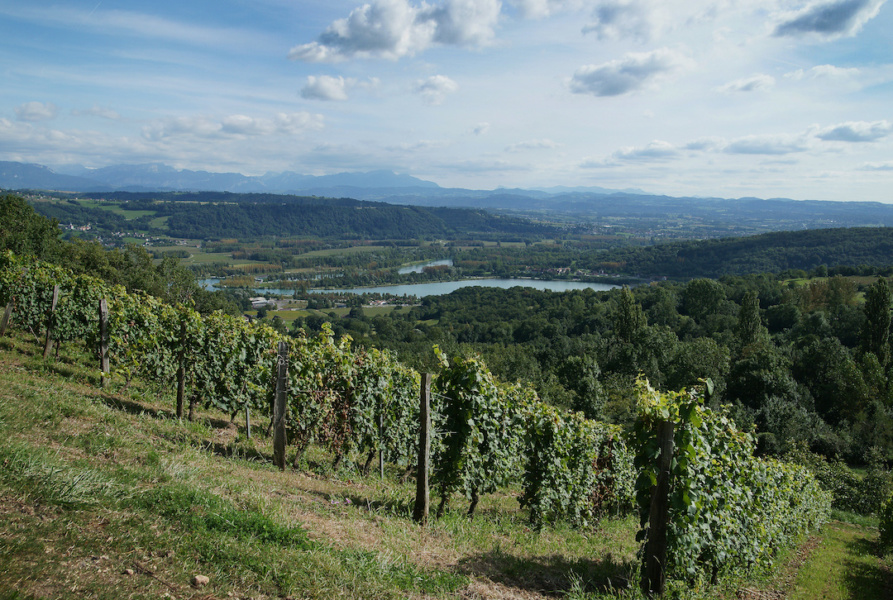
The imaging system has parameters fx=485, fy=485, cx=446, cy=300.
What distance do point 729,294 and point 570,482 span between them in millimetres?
82871

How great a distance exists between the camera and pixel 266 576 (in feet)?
13.2

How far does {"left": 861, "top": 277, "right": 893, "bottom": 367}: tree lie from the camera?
149ft

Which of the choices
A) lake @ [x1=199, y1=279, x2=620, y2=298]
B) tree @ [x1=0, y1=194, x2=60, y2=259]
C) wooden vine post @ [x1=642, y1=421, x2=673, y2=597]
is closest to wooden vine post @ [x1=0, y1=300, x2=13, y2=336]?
wooden vine post @ [x1=642, y1=421, x2=673, y2=597]

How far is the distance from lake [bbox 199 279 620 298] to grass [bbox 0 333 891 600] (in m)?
110

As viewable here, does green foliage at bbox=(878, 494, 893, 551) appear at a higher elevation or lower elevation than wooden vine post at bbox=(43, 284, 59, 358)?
lower

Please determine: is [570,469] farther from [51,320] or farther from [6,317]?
[6,317]

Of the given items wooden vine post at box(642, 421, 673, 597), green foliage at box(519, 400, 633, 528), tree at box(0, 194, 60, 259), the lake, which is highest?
tree at box(0, 194, 60, 259)

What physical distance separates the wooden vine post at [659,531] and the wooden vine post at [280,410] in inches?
231

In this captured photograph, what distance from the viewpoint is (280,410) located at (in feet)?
27.2

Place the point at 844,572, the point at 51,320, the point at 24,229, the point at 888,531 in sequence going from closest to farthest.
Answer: the point at 844,572 → the point at 51,320 → the point at 888,531 → the point at 24,229

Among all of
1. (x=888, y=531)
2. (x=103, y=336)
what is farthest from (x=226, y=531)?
(x=888, y=531)

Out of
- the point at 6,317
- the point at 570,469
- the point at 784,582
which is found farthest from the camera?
the point at 6,317

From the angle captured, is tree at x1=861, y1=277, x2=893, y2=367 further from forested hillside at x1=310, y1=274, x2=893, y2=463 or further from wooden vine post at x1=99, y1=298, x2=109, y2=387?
wooden vine post at x1=99, y1=298, x2=109, y2=387

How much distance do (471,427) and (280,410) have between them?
3293 mm
